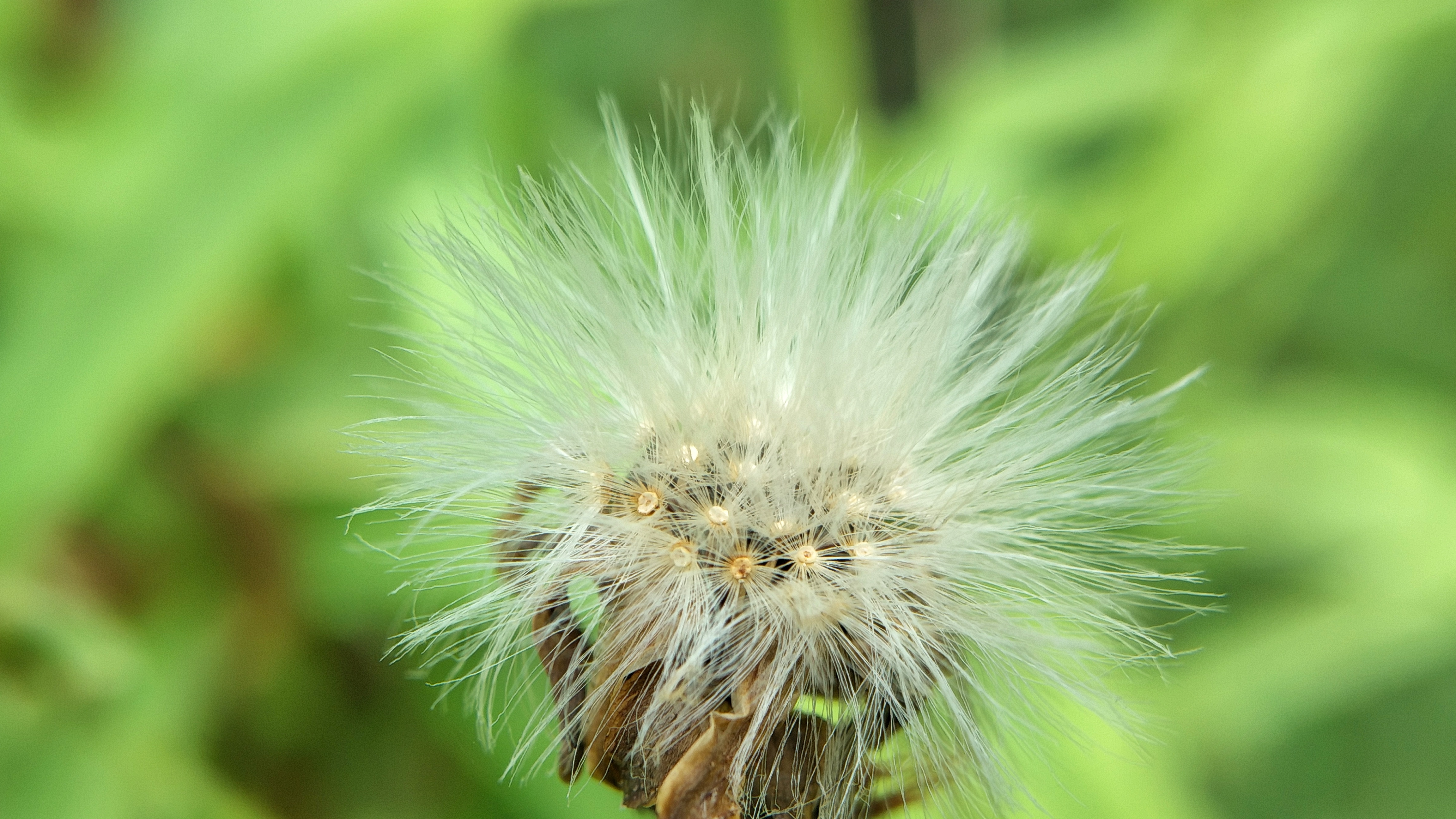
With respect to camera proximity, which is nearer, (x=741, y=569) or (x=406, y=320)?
(x=741, y=569)

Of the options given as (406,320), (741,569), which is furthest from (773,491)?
(406,320)

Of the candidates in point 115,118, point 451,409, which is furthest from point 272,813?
point 115,118

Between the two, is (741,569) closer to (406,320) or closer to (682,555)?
(682,555)

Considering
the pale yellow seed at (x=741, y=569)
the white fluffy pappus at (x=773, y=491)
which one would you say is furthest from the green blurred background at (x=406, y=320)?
the pale yellow seed at (x=741, y=569)

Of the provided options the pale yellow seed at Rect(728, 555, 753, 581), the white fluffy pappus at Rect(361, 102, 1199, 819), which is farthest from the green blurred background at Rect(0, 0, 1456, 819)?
the pale yellow seed at Rect(728, 555, 753, 581)

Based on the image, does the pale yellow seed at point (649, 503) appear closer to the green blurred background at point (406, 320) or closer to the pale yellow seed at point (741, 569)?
the pale yellow seed at point (741, 569)

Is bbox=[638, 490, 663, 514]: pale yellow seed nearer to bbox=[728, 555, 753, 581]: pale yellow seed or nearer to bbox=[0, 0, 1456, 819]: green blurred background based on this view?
bbox=[728, 555, 753, 581]: pale yellow seed

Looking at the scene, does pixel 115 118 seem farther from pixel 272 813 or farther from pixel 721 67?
pixel 721 67
